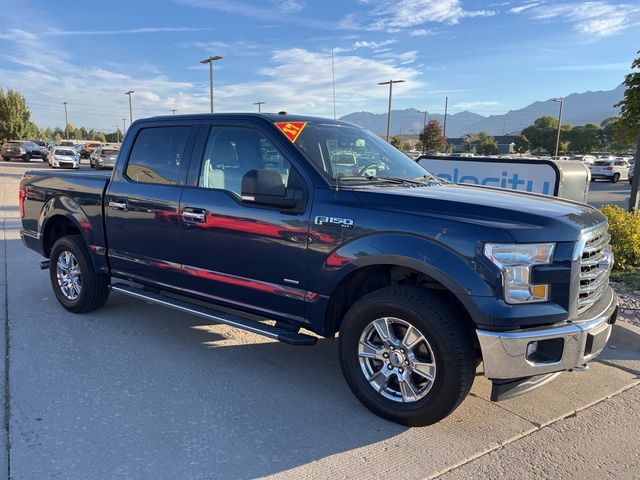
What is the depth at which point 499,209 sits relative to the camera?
3062mm

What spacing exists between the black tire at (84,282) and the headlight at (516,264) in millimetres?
3842

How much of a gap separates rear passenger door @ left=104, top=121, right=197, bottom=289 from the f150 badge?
54.1 inches

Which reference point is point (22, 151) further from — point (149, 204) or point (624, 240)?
point (624, 240)

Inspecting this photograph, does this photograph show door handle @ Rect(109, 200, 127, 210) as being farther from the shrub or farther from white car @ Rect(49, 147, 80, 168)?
white car @ Rect(49, 147, 80, 168)

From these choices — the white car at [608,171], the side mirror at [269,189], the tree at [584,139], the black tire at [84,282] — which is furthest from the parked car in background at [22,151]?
the tree at [584,139]

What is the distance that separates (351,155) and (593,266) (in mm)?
1842

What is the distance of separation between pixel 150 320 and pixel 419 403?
308 centimetres

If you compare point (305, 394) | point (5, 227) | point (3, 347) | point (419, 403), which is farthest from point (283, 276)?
point (5, 227)

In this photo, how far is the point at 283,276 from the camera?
3.68 meters

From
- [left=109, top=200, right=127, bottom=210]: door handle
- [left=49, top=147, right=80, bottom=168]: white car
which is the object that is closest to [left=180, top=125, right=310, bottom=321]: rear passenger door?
[left=109, top=200, right=127, bottom=210]: door handle

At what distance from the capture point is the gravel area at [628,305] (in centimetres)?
520

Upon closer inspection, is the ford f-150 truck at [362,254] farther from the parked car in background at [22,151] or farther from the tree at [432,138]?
the tree at [432,138]

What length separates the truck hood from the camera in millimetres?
2938

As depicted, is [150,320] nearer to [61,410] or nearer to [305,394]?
[61,410]
